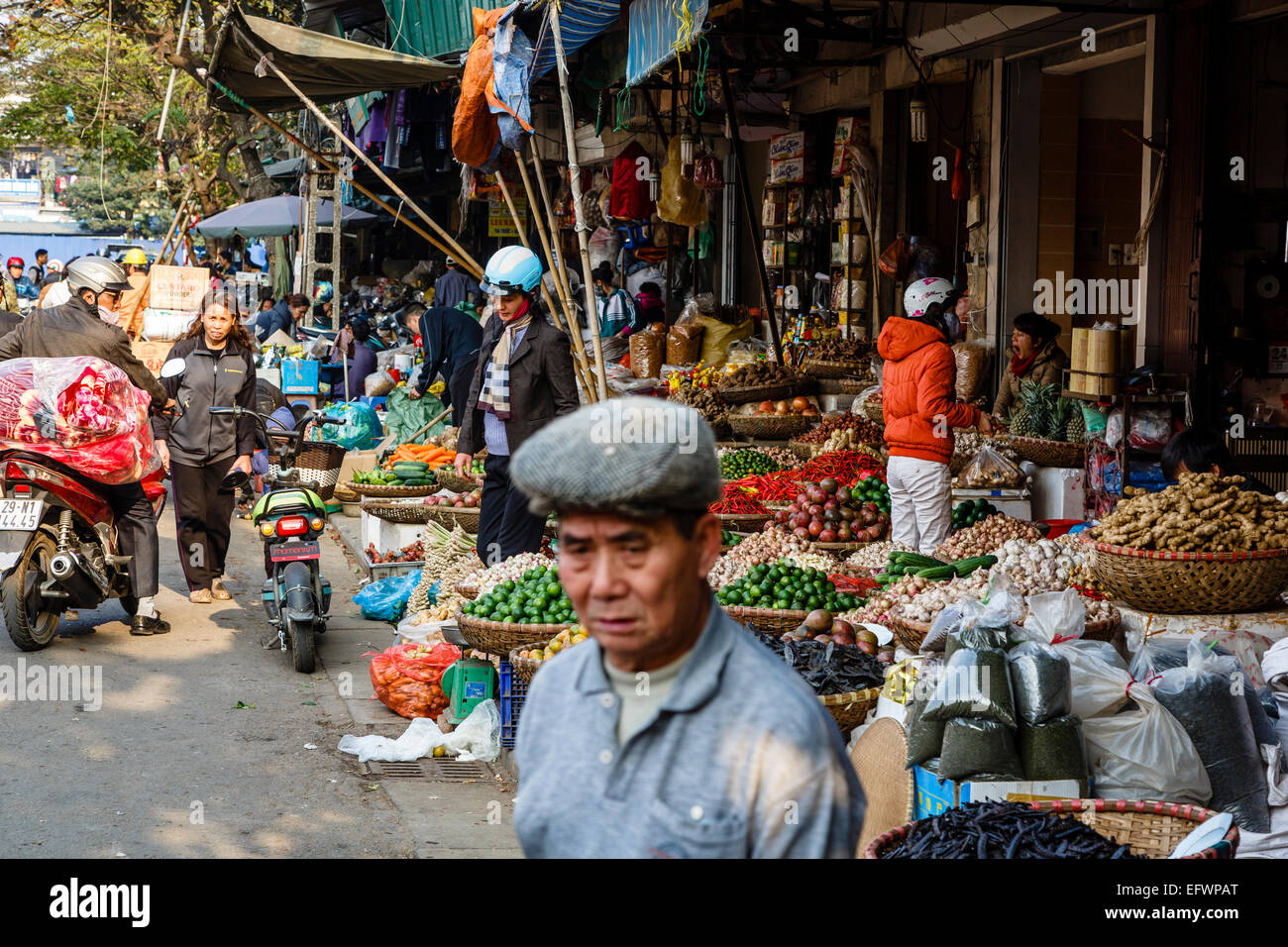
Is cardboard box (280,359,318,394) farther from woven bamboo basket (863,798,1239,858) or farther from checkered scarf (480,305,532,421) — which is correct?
woven bamboo basket (863,798,1239,858)

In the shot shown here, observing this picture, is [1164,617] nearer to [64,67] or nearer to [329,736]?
[329,736]

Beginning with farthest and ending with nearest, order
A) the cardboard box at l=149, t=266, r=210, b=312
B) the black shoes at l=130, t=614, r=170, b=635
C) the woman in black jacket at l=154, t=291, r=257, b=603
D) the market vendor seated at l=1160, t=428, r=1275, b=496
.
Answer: the cardboard box at l=149, t=266, r=210, b=312 → the woman in black jacket at l=154, t=291, r=257, b=603 → the black shoes at l=130, t=614, r=170, b=635 → the market vendor seated at l=1160, t=428, r=1275, b=496

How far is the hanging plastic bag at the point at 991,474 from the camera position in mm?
10078

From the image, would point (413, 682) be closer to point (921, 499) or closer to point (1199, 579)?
point (921, 499)

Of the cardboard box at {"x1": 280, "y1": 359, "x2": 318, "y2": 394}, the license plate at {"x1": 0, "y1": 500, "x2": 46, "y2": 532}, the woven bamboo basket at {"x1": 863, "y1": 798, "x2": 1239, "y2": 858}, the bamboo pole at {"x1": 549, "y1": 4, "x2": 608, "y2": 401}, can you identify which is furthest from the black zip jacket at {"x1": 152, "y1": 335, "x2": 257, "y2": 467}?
the cardboard box at {"x1": 280, "y1": 359, "x2": 318, "y2": 394}

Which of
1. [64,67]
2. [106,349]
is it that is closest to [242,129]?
[64,67]

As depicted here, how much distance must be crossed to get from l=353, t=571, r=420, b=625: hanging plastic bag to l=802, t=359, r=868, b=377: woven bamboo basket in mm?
5048

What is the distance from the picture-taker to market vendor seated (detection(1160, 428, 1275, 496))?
6914 mm

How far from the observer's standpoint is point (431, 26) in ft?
41.1

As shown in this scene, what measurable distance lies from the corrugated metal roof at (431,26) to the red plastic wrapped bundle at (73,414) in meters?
5.23

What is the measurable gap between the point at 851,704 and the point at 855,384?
7.77 metres

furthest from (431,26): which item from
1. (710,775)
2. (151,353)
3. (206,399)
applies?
(710,775)

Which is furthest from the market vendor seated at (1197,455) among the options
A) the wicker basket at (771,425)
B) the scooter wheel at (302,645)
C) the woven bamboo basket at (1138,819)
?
the wicker basket at (771,425)

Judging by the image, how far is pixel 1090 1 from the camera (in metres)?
9.93
